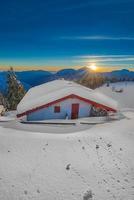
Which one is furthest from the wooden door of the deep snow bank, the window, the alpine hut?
the deep snow bank

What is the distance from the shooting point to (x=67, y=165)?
62.3ft

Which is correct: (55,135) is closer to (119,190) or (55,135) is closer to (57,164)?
(57,164)

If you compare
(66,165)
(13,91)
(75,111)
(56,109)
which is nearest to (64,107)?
(56,109)

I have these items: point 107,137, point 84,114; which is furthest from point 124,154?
point 84,114

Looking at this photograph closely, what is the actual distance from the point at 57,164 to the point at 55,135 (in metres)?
6.11

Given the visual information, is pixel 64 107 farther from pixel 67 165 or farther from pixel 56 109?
pixel 67 165

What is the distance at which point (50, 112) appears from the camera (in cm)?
3394

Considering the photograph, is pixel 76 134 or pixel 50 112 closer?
pixel 76 134

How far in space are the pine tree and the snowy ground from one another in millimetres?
31359

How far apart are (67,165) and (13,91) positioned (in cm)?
4164

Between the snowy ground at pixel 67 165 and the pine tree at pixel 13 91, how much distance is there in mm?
31359

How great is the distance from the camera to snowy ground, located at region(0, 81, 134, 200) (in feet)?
52.2

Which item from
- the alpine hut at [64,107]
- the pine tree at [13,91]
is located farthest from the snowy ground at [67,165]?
the pine tree at [13,91]

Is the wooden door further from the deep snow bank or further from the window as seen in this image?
the deep snow bank
